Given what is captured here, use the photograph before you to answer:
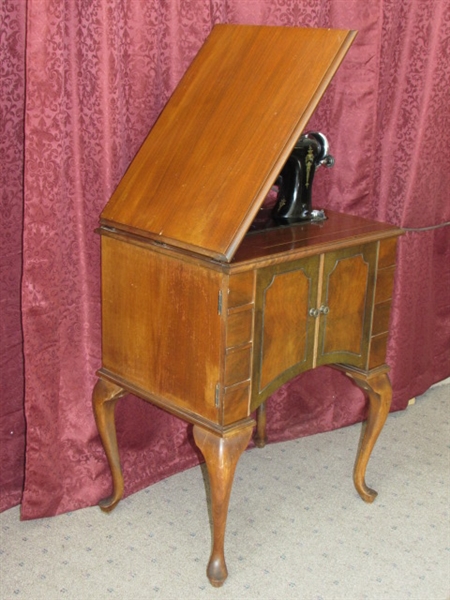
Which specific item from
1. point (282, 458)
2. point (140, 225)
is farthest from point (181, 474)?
point (140, 225)

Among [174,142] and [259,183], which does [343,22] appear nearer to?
[174,142]

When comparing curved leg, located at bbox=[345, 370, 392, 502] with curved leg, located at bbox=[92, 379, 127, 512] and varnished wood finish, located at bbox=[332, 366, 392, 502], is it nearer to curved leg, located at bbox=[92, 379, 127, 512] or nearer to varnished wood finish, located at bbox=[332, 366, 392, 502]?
varnished wood finish, located at bbox=[332, 366, 392, 502]

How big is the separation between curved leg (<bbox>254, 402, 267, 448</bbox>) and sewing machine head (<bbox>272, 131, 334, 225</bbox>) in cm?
86

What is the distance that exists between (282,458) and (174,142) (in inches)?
50.3

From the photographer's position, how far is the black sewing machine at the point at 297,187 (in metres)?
2.23

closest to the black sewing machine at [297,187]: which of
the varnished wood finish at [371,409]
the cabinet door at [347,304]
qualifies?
the cabinet door at [347,304]

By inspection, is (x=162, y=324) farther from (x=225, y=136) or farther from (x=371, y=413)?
(x=371, y=413)

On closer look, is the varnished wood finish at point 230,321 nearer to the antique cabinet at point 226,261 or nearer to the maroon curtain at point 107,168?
the antique cabinet at point 226,261

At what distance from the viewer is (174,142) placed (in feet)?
6.84

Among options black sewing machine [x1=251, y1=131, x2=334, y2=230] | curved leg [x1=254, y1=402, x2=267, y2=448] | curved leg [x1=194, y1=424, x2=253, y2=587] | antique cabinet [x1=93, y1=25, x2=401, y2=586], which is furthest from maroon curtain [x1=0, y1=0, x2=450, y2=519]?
curved leg [x1=194, y1=424, x2=253, y2=587]

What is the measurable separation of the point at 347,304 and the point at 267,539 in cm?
74

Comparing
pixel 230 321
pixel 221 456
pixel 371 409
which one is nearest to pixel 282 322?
pixel 230 321

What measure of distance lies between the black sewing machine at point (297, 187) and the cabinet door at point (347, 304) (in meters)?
0.18

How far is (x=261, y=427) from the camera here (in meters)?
2.90
